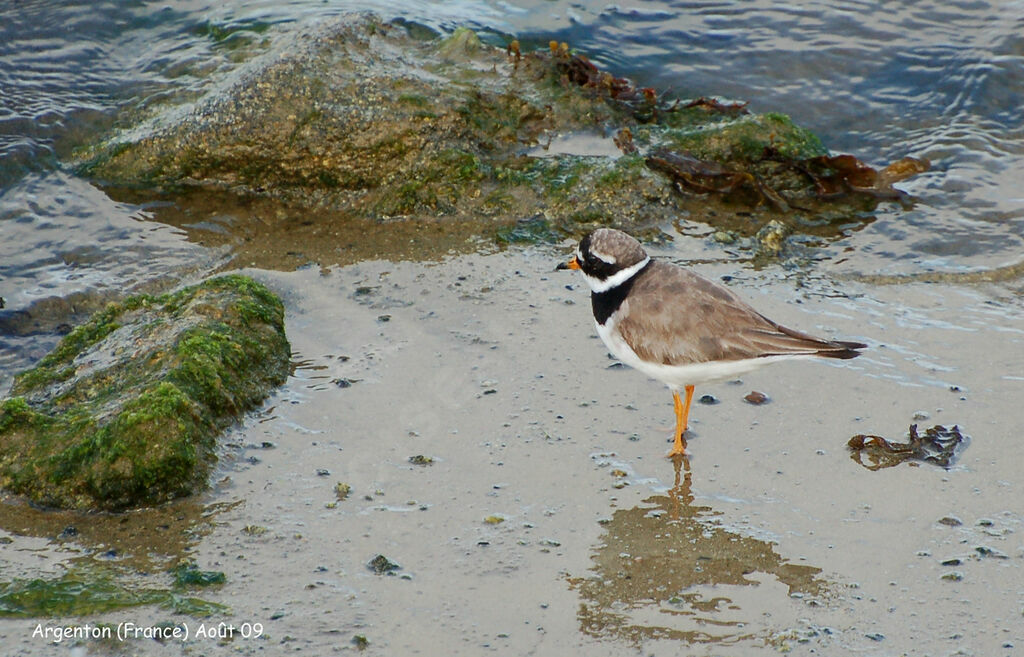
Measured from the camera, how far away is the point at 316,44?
8586 mm

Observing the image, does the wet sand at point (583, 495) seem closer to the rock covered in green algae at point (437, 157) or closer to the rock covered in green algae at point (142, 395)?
the rock covered in green algae at point (142, 395)

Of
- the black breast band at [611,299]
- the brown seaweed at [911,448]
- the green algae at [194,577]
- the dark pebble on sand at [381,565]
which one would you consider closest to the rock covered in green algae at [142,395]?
the green algae at [194,577]

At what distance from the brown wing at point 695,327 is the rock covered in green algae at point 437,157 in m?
2.14

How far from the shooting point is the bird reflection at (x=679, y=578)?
3.98 metres

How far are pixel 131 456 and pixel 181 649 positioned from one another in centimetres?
124

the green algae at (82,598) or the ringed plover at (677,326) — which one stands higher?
the ringed plover at (677,326)

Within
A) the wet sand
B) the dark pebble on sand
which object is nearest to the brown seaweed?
the wet sand

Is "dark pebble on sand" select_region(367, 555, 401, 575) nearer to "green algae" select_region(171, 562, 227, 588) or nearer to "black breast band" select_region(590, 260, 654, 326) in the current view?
"green algae" select_region(171, 562, 227, 588)

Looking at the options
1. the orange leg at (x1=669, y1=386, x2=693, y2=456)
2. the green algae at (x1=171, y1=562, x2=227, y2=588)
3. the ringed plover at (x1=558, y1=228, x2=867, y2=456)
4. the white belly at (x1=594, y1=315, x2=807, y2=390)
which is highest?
the ringed plover at (x1=558, y1=228, x2=867, y2=456)

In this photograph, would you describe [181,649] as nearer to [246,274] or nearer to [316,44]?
[246,274]

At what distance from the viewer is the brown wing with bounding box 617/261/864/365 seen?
514cm

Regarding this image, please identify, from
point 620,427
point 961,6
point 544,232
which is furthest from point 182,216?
point 961,6

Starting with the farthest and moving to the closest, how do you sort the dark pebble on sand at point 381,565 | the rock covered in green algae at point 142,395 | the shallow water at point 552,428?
the rock covered in green algae at point 142,395
the dark pebble on sand at point 381,565
the shallow water at point 552,428

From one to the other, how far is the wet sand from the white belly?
35cm
